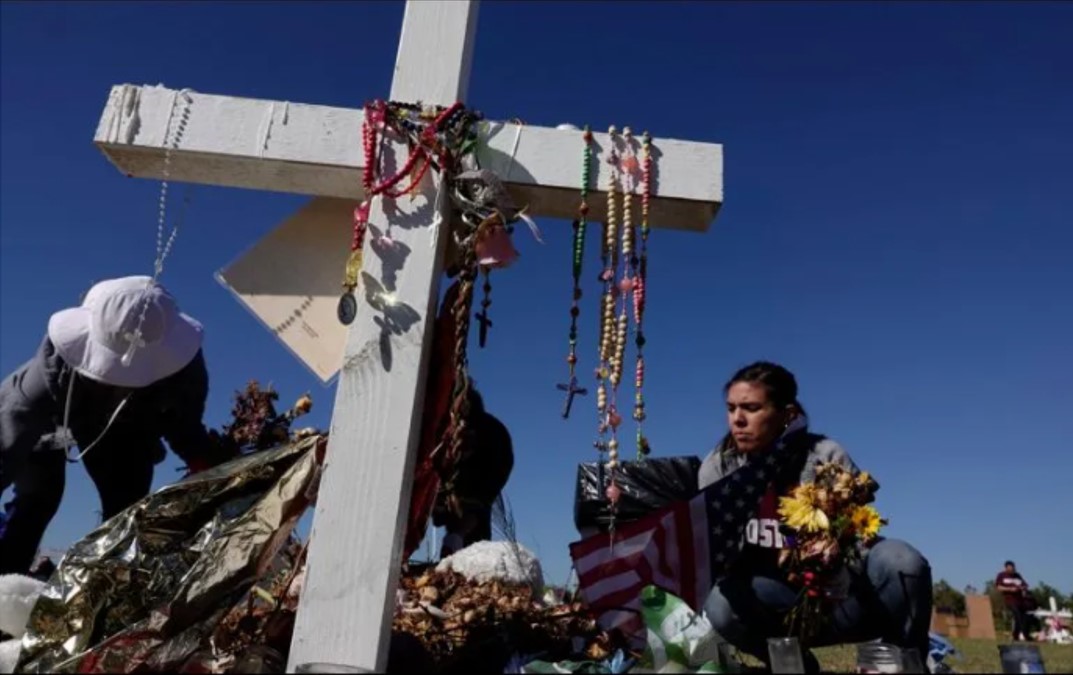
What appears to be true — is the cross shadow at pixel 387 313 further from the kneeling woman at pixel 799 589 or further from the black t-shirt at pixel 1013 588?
the black t-shirt at pixel 1013 588

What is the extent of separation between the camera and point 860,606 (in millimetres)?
2438

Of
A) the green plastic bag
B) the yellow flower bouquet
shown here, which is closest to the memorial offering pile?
the green plastic bag

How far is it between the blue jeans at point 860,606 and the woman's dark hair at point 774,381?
68cm

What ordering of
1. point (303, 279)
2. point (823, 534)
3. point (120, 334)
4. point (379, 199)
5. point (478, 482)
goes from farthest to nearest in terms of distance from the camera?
point (478, 482), point (120, 334), point (303, 279), point (379, 199), point (823, 534)

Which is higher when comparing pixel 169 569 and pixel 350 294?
pixel 350 294

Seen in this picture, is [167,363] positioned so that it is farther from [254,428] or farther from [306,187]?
[306,187]

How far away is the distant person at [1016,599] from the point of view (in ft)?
38.8

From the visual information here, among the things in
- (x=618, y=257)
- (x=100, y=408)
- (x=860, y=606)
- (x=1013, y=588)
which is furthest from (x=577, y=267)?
(x=1013, y=588)

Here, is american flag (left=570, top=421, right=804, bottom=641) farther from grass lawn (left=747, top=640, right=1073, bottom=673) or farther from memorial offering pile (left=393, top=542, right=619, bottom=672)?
grass lawn (left=747, top=640, right=1073, bottom=673)

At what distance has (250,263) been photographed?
2652mm

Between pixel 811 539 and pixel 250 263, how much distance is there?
2.00 metres

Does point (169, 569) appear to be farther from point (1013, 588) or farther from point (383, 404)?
point (1013, 588)

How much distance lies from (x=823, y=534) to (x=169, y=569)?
6.30 ft

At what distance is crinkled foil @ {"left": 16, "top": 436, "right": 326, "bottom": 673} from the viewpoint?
2.18 meters
